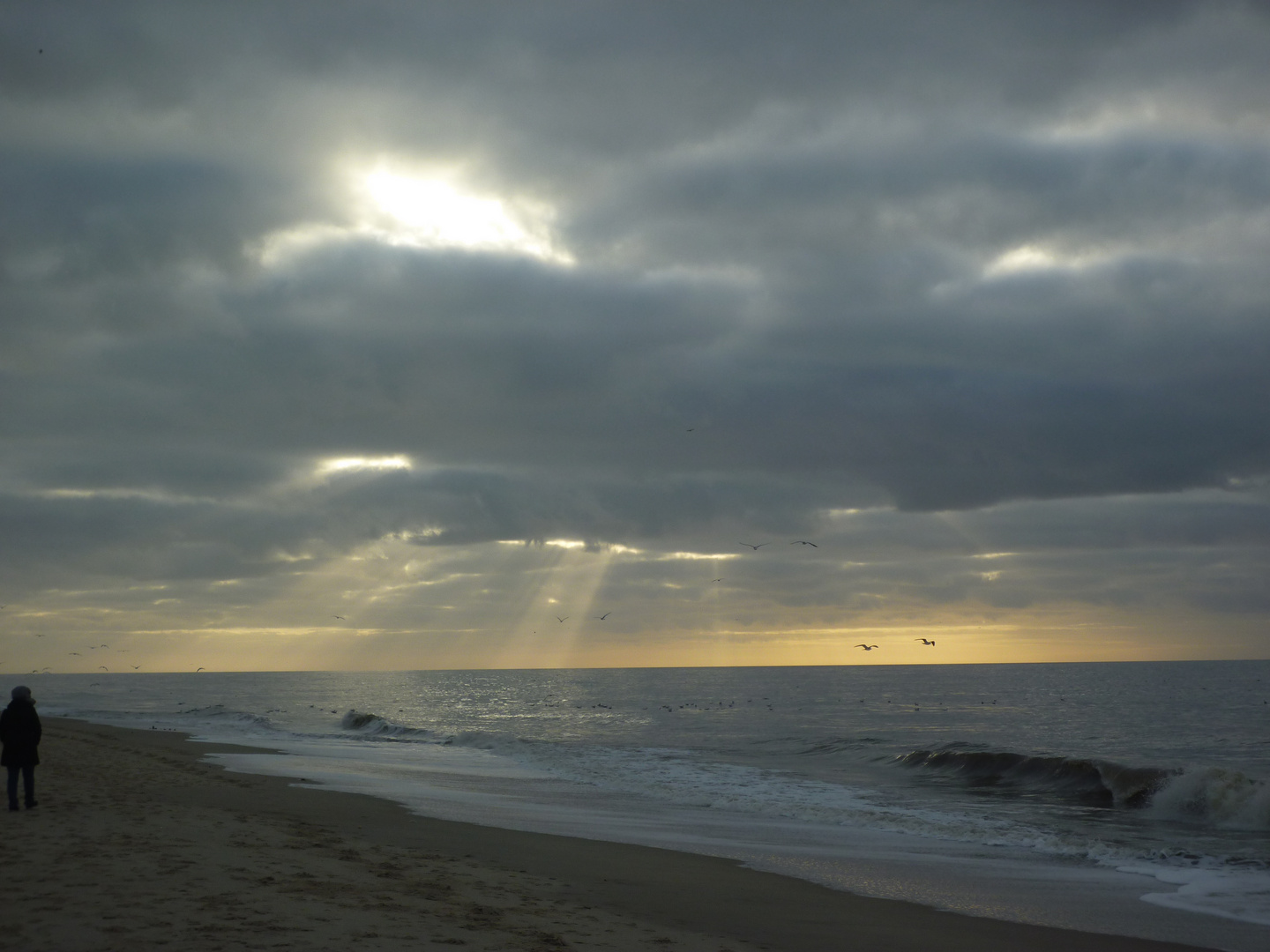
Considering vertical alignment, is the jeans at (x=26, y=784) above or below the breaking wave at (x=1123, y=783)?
above

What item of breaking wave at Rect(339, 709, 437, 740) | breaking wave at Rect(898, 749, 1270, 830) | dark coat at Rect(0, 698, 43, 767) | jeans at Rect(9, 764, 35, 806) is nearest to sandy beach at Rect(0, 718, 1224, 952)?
jeans at Rect(9, 764, 35, 806)

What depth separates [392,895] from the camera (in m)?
10.4

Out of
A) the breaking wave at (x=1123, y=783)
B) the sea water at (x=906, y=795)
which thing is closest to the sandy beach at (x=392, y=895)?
the sea water at (x=906, y=795)

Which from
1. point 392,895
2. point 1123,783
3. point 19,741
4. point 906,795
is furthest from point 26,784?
point 1123,783

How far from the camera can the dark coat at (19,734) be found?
1498 centimetres

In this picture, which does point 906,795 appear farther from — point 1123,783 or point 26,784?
point 26,784

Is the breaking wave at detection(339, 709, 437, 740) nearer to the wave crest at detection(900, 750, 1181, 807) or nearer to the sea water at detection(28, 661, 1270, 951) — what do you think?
the sea water at detection(28, 661, 1270, 951)

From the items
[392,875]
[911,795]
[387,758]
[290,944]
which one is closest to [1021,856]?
[911,795]

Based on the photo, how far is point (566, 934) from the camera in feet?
30.5

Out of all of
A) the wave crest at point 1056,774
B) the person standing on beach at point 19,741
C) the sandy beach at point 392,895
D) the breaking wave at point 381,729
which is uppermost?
the person standing on beach at point 19,741

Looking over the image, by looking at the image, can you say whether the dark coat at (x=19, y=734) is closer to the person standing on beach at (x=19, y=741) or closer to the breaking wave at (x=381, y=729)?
the person standing on beach at (x=19, y=741)

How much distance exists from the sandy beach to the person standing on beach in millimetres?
483

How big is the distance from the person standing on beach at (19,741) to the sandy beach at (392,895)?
1.58ft

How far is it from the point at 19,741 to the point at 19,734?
22cm
